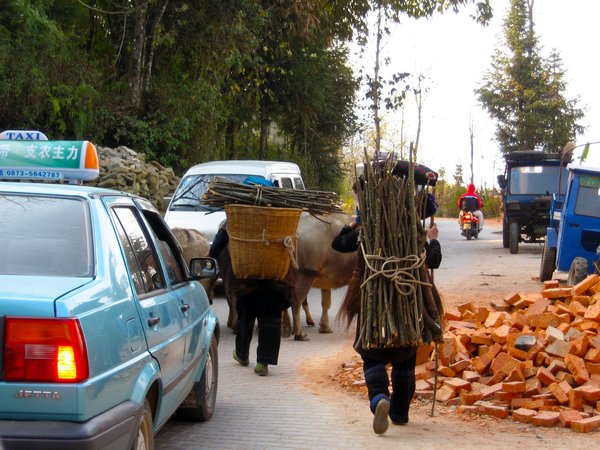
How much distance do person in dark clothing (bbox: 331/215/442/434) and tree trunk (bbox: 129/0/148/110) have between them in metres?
16.4

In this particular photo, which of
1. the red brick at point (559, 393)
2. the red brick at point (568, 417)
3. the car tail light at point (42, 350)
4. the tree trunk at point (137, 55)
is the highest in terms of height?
the tree trunk at point (137, 55)

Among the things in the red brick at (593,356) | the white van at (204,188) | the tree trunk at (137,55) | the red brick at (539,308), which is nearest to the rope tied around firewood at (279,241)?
the red brick at (539,308)

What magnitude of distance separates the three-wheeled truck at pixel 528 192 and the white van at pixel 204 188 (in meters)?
11.1

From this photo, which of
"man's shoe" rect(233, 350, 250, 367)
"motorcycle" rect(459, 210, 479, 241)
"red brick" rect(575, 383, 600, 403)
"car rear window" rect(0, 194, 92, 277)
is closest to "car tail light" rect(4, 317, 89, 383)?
"car rear window" rect(0, 194, 92, 277)

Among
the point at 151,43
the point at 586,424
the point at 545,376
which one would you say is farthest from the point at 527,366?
the point at 151,43

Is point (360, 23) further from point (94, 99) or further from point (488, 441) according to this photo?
point (488, 441)

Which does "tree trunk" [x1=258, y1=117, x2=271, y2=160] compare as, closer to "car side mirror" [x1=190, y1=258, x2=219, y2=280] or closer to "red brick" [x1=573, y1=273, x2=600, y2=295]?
"red brick" [x1=573, y1=273, x2=600, y2=295]

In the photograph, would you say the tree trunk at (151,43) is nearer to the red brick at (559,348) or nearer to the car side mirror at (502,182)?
the car side mirror at (502,182)

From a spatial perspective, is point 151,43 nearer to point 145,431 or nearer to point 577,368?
point 577,368

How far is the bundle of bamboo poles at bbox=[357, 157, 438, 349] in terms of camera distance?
20.9ft

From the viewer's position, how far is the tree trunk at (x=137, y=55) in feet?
72.5

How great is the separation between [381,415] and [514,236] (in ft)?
63.8

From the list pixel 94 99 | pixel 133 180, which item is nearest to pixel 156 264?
pixel 133 180

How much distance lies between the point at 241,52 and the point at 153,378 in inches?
832
